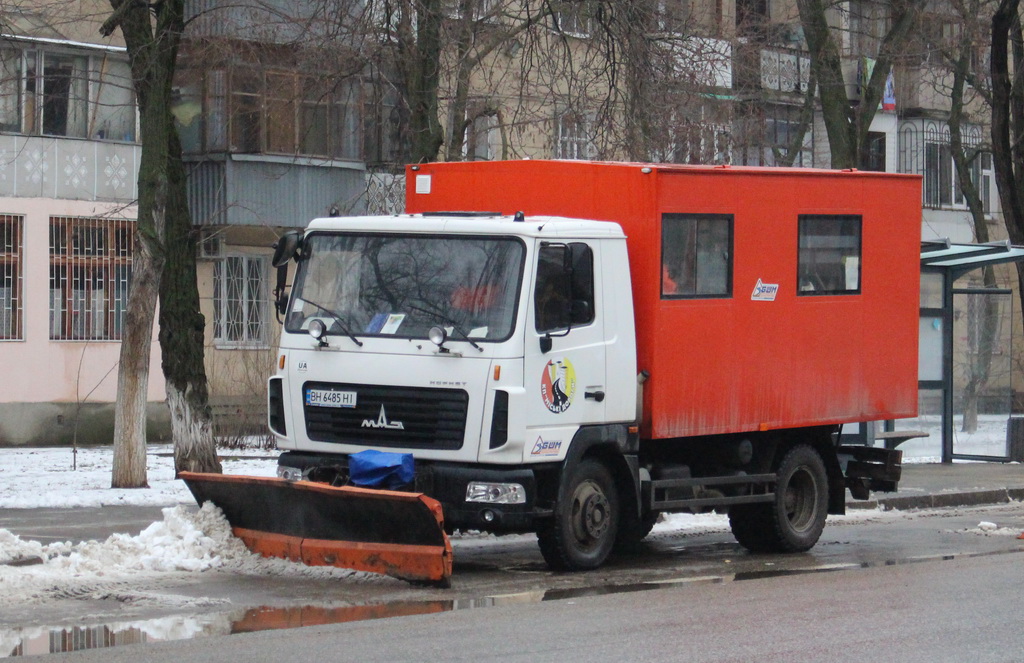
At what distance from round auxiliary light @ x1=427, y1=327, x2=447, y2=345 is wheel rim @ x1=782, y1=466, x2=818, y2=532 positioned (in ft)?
13.1

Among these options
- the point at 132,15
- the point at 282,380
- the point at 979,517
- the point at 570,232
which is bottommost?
the point at 979,517

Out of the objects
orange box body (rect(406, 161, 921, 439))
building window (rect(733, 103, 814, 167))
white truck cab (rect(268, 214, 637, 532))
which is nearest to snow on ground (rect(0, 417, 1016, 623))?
white truck cab (rect(268, 214, 637, 532))

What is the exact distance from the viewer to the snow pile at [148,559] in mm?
9992

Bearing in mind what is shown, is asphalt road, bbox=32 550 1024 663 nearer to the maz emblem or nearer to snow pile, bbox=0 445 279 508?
Answer: the maz emblem

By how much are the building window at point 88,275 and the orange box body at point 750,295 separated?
1376 centimetres

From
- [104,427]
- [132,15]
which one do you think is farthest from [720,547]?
[104,427]

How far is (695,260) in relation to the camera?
11789 millimetres

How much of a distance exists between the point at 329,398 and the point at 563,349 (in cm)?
170

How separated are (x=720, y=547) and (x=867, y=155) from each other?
26.5 m

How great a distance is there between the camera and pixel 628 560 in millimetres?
12344

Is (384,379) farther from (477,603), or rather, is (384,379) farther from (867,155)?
(867,155)

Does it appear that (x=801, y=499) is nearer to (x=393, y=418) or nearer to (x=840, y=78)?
(x=393, y=418)

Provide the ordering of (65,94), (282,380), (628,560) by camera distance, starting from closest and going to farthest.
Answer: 1. (282,380)
2. (628,560)
3. (65,94)

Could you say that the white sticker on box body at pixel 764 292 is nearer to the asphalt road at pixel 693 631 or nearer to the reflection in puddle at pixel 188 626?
the asphalt road at pixel 693 631
